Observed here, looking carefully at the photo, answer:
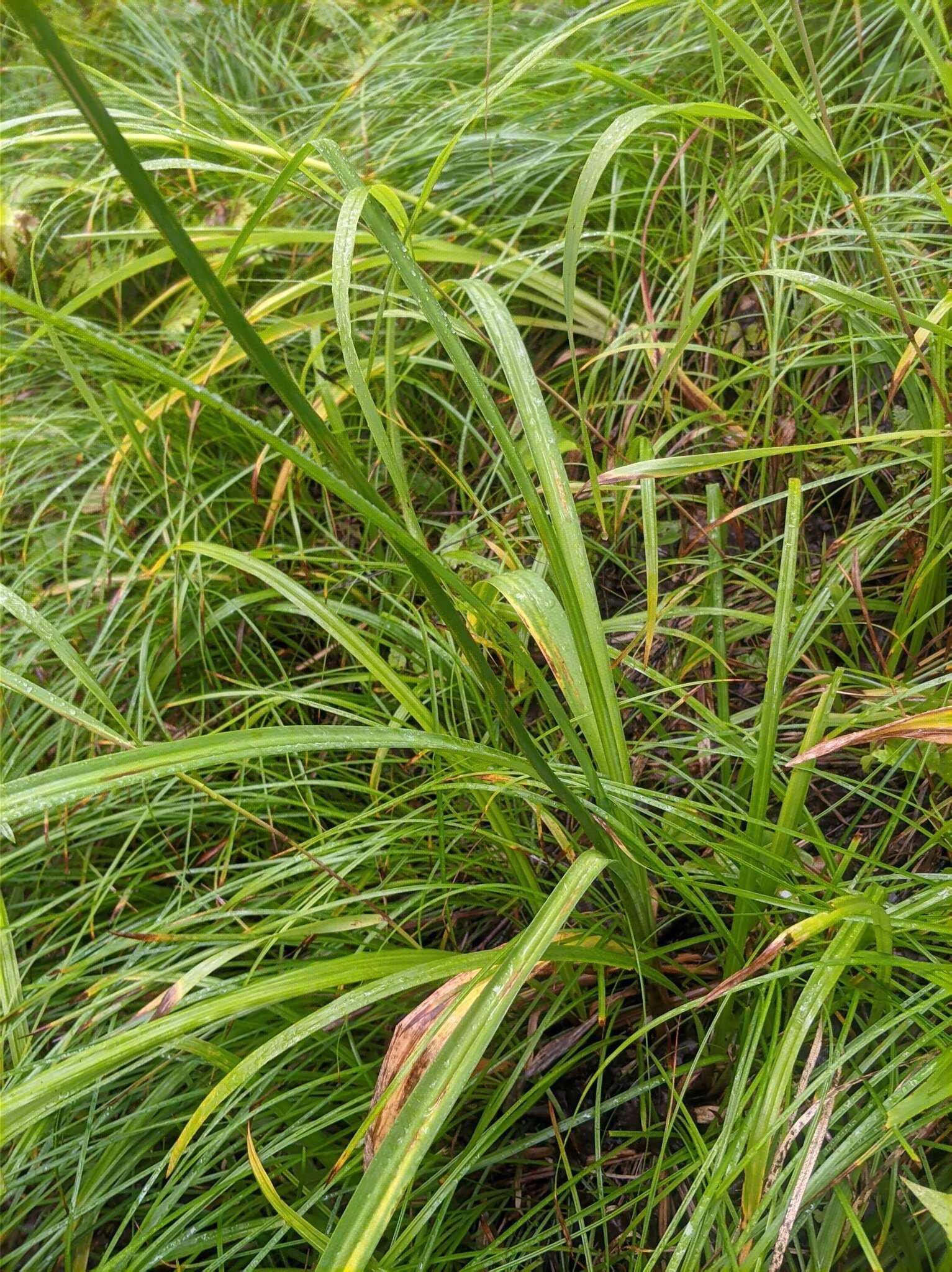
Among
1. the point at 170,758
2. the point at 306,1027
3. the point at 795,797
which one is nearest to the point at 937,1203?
the point at 795,797

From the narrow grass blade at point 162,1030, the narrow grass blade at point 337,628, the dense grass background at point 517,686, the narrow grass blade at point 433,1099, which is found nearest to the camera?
the narrow grass blade at point 433,1099

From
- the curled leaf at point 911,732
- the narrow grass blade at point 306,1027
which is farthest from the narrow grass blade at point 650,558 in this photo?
the narrow grass blade at point 306,1027

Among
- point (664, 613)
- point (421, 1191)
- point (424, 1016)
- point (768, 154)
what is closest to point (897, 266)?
point (768, 154)

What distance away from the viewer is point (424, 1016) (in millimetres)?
780

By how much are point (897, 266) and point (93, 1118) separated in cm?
137

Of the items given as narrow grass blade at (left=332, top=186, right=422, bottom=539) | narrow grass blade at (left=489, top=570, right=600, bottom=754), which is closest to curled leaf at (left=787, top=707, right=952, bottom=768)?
narrow grass blade at (left=489, top=570, right=600, bottom=754)

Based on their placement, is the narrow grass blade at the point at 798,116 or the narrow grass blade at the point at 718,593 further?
the narrow grass blade at the point at 718,593

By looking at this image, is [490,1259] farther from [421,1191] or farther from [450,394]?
[450,394]

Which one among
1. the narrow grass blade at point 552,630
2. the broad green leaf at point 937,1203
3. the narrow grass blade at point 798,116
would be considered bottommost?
the broad green leaf at point 937,1203

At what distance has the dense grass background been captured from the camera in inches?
30.7

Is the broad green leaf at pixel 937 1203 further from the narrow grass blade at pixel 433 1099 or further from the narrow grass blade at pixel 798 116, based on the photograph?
the narrow grass blade at pixel 798 116

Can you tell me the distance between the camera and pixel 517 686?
46.1 inches

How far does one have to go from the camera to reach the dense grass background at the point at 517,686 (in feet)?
2.56

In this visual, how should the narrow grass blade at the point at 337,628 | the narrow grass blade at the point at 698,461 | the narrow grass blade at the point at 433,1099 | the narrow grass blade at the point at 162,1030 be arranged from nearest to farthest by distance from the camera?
the narrow grass blade at the point at 433,1099
the narrow grass blade at the point at 162,1030
the narrow grass blade at the point at 698,461
the narrow grass blade at the point at 337,628
